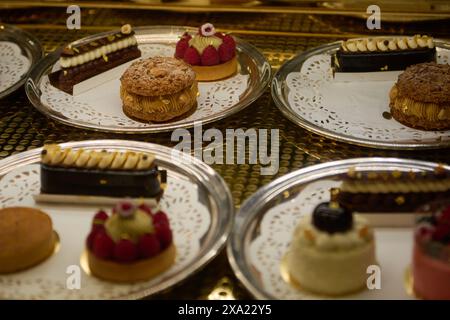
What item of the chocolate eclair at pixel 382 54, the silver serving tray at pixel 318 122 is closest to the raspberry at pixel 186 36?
the silver serving tray at pixel 318 122

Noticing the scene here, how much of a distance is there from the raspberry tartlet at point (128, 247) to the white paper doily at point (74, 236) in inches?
1.2

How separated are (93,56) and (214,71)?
19.4 inches

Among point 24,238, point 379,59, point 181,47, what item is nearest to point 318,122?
point 379,59

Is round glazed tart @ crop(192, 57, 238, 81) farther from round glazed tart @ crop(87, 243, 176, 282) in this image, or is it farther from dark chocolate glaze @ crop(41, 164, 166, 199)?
round glazed tart @ crop(87, 243, 176, 282)

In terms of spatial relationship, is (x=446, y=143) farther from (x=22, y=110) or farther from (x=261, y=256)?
(x=22, y=110)

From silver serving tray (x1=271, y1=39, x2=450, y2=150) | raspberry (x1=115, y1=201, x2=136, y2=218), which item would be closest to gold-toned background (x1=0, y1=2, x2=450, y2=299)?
silver serving tray (x1=271, y1=39, x2=450, y2=150)

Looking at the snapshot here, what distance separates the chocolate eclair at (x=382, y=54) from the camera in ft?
10.5

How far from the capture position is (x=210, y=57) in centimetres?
321

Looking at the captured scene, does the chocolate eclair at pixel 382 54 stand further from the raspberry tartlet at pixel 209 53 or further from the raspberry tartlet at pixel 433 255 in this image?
the raspberry tartlet at pixel 433 255

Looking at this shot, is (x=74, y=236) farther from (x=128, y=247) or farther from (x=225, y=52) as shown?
(x=225, y=52)

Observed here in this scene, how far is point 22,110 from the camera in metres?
3.08

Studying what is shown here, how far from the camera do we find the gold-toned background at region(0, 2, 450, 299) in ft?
8.39

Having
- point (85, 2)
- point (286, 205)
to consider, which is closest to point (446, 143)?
point (286, 205)
